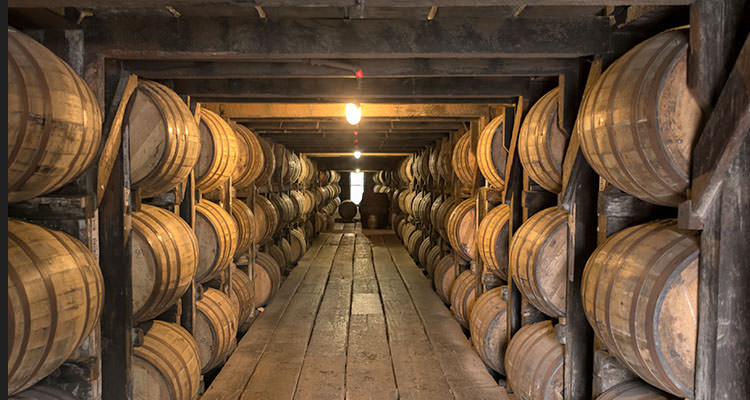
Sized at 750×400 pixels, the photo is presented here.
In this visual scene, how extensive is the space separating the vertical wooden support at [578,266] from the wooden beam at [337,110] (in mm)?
2599

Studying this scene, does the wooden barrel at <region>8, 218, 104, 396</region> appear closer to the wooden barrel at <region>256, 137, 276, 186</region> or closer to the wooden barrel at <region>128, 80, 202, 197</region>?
the wooden barrel at <region>128, 80, 202, 197</region>

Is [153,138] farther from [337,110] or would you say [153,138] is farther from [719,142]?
[337,110]

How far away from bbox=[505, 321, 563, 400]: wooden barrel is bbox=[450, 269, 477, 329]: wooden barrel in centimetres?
179

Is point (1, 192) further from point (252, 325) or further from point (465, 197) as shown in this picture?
point (465, 197)

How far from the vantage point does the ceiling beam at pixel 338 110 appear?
5.82 metres

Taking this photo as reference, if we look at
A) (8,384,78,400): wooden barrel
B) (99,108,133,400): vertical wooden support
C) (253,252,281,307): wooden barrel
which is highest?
(99,108,133,400): vertical wooden support

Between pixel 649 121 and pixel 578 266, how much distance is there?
1310 mm

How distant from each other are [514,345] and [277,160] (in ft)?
18.7

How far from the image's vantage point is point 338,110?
6.45m

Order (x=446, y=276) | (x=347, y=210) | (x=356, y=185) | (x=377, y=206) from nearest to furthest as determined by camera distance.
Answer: (x=446, y=276) < (x=377, y=206) < (x=347, y=210) < (x=356, y=185)

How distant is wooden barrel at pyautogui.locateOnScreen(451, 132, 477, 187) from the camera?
5.96 metres

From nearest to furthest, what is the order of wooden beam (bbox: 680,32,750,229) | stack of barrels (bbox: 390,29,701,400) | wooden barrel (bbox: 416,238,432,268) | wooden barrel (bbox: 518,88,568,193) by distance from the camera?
wooden beam (bbox: 680,32,750,229) < stack of barrels (bbox: 390,29,701,400) < wooden barrel (bbox: 518,88,568,193) < wooden barrel (bbox: 416,238,432,268)

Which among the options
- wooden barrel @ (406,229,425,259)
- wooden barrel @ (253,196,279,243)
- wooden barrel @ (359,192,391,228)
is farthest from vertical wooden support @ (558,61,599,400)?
wooden barrel @ (359,192,391,228)

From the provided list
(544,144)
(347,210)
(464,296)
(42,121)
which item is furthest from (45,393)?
(347,210)
